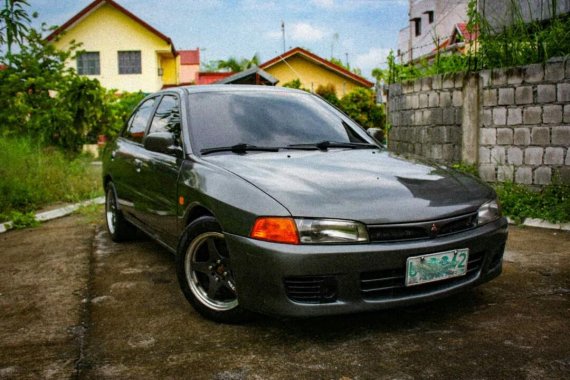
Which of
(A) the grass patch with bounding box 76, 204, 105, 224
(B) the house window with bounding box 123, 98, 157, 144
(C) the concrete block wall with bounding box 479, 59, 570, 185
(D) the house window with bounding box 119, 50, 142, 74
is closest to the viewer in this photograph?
(B) the house window with bounding box 123, 98, 157, 144

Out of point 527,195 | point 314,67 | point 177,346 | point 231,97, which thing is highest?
point 314,67

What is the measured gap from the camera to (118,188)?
5.41m

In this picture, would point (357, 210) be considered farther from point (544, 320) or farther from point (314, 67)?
point (314, 67)

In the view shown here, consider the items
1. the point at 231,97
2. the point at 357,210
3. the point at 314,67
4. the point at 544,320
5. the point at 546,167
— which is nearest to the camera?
the point at 357,210

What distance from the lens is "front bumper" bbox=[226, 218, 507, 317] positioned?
2785 mm

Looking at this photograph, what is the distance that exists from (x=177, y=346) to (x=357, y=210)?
48.2 inches

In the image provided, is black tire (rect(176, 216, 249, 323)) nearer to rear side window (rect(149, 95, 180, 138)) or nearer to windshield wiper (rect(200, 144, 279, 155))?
windshield wiper (rect(200, 144, 279, 155))

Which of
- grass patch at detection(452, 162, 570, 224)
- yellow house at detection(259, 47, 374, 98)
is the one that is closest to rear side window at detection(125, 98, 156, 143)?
grass patch at detection(452, 162, 570, 224)

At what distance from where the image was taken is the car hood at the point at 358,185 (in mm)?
2881

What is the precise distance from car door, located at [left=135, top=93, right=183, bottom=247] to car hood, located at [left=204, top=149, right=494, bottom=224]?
427 mm

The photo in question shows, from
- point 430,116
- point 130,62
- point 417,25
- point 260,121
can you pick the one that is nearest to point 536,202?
point 430,116

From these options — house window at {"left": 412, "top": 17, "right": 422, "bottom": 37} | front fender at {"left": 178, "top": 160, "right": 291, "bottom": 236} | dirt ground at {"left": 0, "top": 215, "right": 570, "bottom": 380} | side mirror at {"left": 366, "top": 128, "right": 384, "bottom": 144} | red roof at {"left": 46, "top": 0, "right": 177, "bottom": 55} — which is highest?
house window at {"left": 412, "top": 17, "right": 422, "bottom": 37}

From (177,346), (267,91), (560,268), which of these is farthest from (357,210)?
(560,268)

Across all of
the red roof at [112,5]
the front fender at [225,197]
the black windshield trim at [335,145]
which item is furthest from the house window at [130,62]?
the front fender at [225,197]
